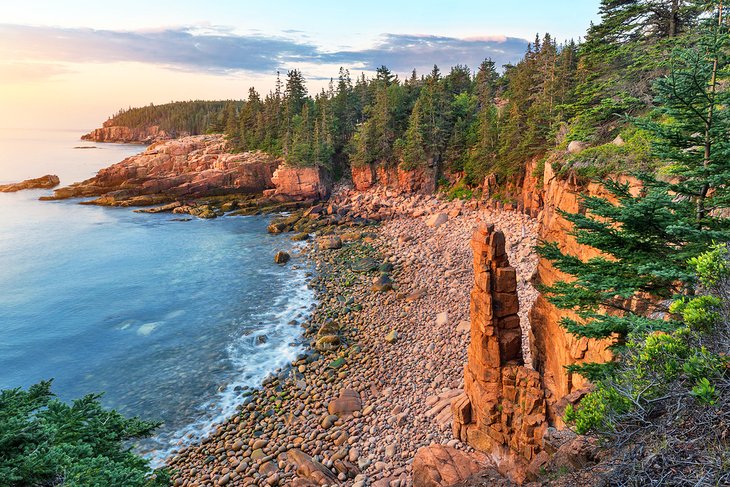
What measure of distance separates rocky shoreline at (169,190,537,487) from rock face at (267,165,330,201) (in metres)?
22.3

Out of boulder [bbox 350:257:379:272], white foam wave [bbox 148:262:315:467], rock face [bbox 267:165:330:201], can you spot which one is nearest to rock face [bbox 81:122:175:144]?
rock face [bbox 267:165:330:201]

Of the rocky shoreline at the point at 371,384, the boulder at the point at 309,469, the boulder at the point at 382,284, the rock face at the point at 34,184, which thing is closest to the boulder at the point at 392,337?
the rocky shoreline at the point at 371,384

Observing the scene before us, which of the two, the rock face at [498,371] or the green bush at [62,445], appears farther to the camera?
the rock face at [498,371]

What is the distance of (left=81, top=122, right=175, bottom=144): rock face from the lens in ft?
520

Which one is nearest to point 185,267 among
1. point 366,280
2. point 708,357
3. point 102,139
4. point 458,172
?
point 366,280

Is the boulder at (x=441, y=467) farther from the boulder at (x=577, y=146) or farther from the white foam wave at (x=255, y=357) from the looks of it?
the boulder at (x=577, y=146)

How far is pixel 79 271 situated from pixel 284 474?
102ft

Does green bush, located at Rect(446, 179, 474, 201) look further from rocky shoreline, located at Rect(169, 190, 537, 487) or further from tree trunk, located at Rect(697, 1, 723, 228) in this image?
tree trunk, located at Rect(697, 1, 723, 228)

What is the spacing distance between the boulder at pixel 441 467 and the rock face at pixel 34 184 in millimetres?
84635

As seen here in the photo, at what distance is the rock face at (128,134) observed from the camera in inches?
6234

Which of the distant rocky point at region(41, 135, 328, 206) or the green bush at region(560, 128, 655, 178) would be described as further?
the distant rocky point at region(41, 135, 328, 206)

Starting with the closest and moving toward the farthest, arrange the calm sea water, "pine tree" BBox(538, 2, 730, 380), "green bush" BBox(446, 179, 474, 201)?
"pine tree" BBox(538, 2, 730, 380) < the calm sea water < "green bush" BBox(446, 179, 474, 201)

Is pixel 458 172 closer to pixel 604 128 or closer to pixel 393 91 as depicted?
pixel 393 91

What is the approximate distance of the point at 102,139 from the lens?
19025 centimetres
